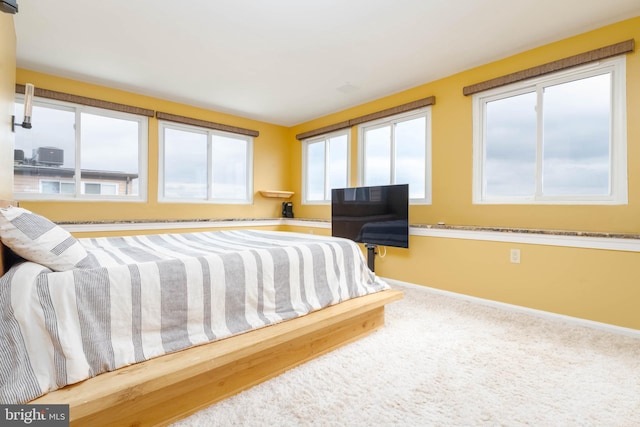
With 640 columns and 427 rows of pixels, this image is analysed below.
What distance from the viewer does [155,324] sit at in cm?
144

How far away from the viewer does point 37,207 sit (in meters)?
3.50

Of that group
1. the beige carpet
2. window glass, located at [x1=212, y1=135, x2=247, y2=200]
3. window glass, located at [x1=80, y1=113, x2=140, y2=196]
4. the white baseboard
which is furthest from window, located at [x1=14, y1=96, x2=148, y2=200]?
the white baseboard

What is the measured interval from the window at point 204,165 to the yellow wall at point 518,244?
2.44m

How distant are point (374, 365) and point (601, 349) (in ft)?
5.41

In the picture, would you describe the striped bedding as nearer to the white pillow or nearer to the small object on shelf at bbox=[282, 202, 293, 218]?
the white pillow

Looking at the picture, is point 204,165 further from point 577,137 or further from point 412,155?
point 577,137

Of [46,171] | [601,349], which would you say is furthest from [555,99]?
[46,171]

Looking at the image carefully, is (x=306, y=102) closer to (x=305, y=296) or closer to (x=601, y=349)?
(x=305, y=296)

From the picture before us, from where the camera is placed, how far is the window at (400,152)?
150 inches

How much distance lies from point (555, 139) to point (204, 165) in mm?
4524

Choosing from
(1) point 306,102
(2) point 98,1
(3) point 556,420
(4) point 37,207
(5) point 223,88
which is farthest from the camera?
(1) point 306,102

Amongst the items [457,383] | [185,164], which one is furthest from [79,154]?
[457,383]

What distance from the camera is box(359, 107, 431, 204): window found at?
3823 millimetres

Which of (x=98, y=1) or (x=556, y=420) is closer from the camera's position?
(x=556, y=420)
